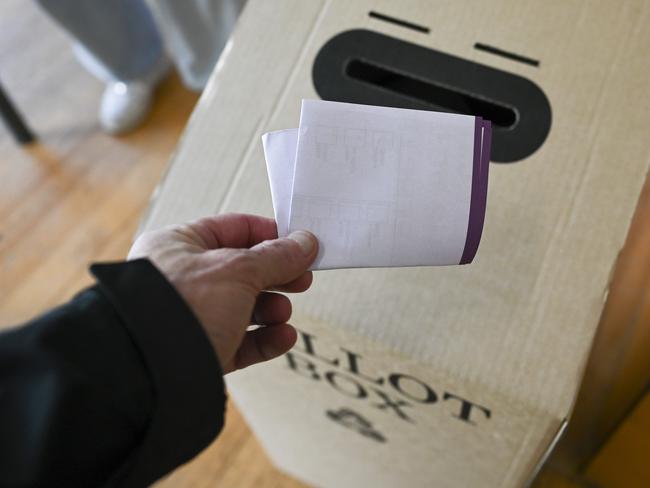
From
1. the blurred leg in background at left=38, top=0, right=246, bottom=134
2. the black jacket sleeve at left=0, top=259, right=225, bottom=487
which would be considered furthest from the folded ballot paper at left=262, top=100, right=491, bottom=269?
the blurred leg in background at left=38, top=0, right=246, bottom=134

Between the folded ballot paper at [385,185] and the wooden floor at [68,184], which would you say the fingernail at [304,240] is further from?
the wooden floor at [68,184]

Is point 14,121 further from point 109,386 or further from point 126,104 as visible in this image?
point 109,386

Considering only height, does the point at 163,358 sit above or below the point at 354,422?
above

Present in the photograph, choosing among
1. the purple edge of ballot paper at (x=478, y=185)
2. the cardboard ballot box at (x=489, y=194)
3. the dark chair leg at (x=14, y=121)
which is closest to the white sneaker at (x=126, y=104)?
the dark chair leg at (x=14, y=121)

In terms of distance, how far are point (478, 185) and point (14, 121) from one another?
3.97 feet

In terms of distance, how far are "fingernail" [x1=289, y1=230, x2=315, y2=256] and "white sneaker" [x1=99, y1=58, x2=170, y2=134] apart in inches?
41.3

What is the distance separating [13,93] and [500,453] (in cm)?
138

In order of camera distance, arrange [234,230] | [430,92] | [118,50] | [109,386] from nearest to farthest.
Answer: [109,386], [234,230], [430,92], [118,50]

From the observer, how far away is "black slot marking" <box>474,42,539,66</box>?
0.50m

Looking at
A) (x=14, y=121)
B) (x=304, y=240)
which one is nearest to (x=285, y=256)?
(x=304, y=240)

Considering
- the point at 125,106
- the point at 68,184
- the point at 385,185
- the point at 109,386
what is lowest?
the point at 68,184

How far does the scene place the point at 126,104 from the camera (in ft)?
4.26

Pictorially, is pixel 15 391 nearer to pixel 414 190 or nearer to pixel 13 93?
pixel 414 190

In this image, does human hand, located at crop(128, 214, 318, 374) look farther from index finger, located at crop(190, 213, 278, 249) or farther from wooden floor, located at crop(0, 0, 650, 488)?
wooden floor, located at crop(0, 0, 650, 488)
